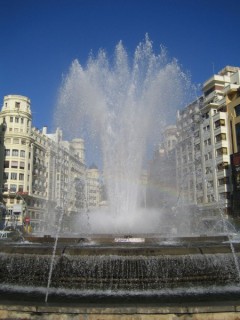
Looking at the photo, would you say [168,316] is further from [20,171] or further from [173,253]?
[20,171]

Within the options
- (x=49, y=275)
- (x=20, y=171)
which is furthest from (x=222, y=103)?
(x=49, y=275)

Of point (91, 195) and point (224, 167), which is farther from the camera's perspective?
point (91, 195)

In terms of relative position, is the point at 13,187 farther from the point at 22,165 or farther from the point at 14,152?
the point at 14,152

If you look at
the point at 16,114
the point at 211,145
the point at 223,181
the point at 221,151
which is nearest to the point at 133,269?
the point at 223,181

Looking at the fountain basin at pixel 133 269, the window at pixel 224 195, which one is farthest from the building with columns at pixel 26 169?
the fountain basin at pixel 133 269

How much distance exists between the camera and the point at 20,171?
83.8 metres

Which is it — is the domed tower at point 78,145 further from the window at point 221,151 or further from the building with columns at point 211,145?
the window at point 221,151

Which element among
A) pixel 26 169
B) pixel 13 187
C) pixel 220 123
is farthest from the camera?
pixel 26 169

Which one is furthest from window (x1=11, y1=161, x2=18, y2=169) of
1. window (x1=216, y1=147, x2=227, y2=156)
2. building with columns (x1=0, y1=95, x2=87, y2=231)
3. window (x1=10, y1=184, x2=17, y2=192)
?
window (x1=216, y1=147, x2=227, y2=156)

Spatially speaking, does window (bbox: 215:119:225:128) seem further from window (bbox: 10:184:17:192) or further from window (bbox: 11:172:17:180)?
window (bbox: 10:184:17:192)

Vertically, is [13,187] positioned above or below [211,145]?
below

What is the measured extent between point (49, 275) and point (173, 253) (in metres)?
4.19

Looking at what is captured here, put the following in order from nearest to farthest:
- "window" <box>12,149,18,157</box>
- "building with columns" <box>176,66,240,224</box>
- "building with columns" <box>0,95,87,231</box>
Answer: "building with columns" <box>176,66,240,224</box>, "building with columns" <box>0,95,87,231</box>, "window" <box>12,149,18,157</box>

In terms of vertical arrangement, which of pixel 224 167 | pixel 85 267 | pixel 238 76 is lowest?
pixel 85 267
